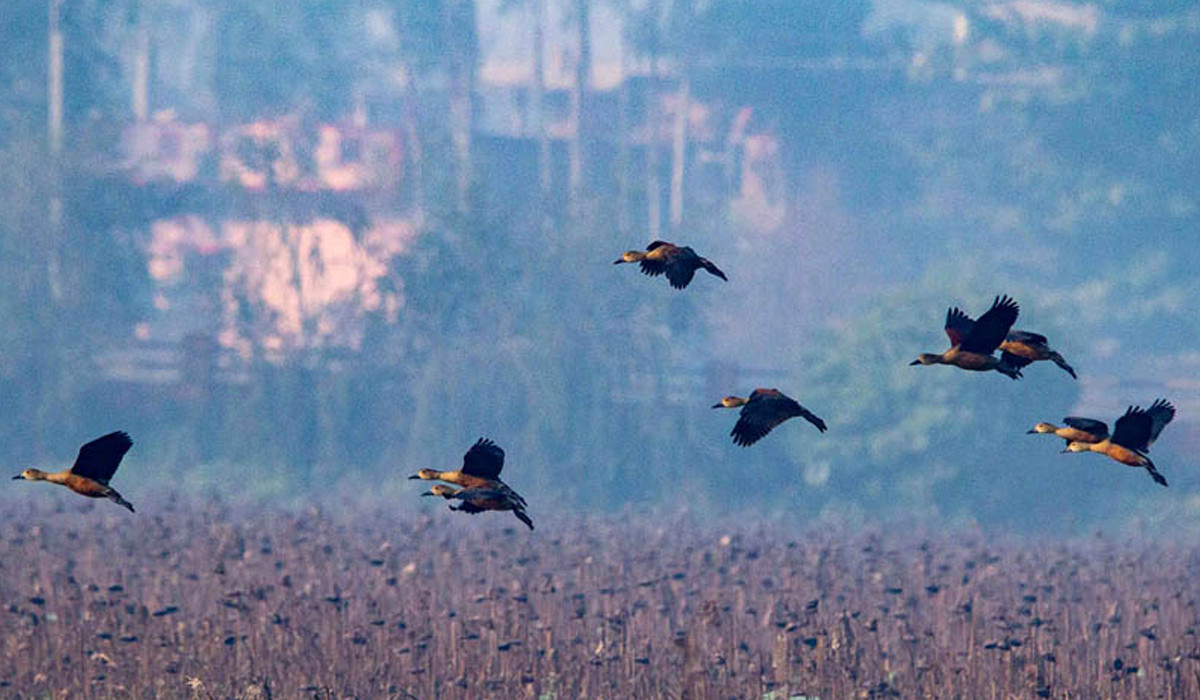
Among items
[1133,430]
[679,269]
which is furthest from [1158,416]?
[679,269]

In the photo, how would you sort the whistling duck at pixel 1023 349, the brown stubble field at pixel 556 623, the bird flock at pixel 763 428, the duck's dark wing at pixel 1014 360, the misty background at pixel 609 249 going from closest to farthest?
the bird flock at pixel 763 428 → the whistling duck at pixel 1023 349 → the duck's dark wing at pixel 1014 360 → the brown stubble field at pixel 556 623 → the misty background at pixel 609 249

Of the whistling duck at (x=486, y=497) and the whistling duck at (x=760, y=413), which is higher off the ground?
the whistling duck at (x=760, y=413)

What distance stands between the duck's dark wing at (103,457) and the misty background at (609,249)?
79.0ft

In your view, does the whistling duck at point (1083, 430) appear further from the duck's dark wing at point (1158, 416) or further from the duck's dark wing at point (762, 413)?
the duck's dark wing at point (762, 413)

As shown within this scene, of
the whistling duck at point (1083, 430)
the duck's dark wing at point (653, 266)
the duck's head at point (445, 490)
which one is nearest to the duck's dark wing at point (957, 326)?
the whistling duck at point (1083, 430)

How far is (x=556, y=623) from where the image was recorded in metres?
14.2

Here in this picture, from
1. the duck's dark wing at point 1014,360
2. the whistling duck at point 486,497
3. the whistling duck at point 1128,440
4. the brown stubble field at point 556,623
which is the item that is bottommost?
the brown stubble field at point 556,623

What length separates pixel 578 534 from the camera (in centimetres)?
2245

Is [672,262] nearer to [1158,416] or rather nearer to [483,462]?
[483,462]

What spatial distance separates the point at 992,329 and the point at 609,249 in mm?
29496

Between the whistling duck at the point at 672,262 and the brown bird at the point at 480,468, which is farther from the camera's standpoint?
the whistling duck at the point at 672,262

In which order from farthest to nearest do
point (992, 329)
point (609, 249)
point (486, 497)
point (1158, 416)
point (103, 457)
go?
point (609, 249) < point (1158, 416) < point (992, 329) < point (103, 457) < point (486, 497)

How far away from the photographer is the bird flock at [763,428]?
6.35 m

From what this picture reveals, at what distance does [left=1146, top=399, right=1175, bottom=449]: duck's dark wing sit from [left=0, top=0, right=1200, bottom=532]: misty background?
23398mm
